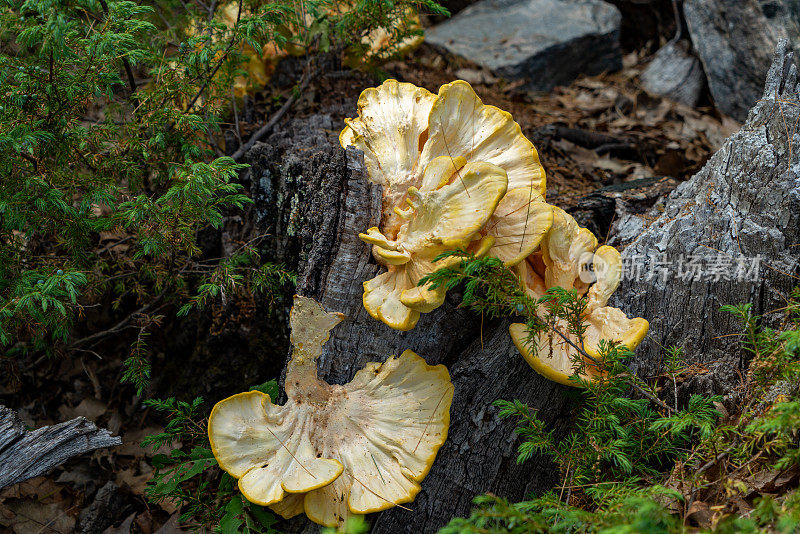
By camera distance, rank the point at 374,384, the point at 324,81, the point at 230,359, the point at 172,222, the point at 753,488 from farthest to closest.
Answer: the point at 324,81 → the point at 230,359 → the point at 172,222 → the point at 374,384 → the point at 753,488

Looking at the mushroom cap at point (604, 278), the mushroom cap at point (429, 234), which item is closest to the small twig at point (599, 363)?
the mushroom cap at point (604, 278)

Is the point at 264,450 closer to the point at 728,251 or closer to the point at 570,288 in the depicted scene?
the point at 570,288

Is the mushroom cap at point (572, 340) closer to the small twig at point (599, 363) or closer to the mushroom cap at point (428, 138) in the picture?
the small twig at point (599, 363)

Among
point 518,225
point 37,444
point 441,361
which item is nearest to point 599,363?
point 518,225

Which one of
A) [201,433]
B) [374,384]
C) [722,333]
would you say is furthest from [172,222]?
[722,333]

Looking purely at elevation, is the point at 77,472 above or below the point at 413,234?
below

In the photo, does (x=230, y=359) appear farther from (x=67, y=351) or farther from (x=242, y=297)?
(x=67, y=351)

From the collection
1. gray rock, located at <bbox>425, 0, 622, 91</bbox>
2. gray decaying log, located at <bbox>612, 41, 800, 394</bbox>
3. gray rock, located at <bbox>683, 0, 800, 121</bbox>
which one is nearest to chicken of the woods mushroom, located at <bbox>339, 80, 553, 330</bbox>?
gray decaying log, located at <bbox>612, 41, 800, 394</bbox>
